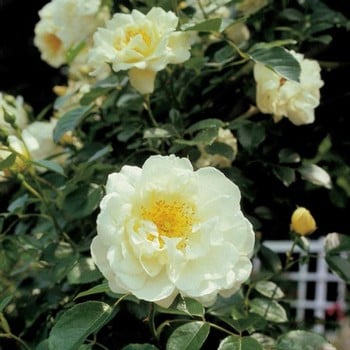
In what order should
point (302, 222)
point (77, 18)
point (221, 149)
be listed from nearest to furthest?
point (302, 222) → point (221, 149) → point (77, 18)

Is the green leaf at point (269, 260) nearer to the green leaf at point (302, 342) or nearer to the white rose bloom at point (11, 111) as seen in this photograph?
the green leaf at point (302, 342)

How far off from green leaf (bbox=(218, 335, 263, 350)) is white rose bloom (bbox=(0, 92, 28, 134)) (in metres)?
0.42

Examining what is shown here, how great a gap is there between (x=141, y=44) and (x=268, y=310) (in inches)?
16.5

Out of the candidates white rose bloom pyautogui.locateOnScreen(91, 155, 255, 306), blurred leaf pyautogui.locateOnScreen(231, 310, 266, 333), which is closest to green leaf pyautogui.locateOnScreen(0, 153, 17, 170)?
white rose bloom pyautogui.locateOnScreen(91, 155, 255, 306)

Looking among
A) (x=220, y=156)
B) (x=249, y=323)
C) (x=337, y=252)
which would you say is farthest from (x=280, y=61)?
(x=249, y=323)

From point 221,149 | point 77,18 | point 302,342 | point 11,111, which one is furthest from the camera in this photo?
point 77,18

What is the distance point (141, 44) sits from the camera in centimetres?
108

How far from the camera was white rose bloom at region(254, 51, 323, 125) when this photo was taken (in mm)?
1239

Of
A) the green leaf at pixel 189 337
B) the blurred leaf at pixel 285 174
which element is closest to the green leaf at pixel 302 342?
the green leaf at pixel 189 337

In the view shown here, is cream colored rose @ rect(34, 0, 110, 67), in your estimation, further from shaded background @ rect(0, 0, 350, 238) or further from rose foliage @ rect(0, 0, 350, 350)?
shaded background @ rect(0, 0, 350, 238)

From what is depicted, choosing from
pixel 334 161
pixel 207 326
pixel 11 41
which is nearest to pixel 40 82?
pixel 11 41

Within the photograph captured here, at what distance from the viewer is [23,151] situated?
44.5 inches

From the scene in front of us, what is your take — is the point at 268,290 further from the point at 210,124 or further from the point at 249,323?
the point at 210,124

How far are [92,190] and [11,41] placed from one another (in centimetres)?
517
